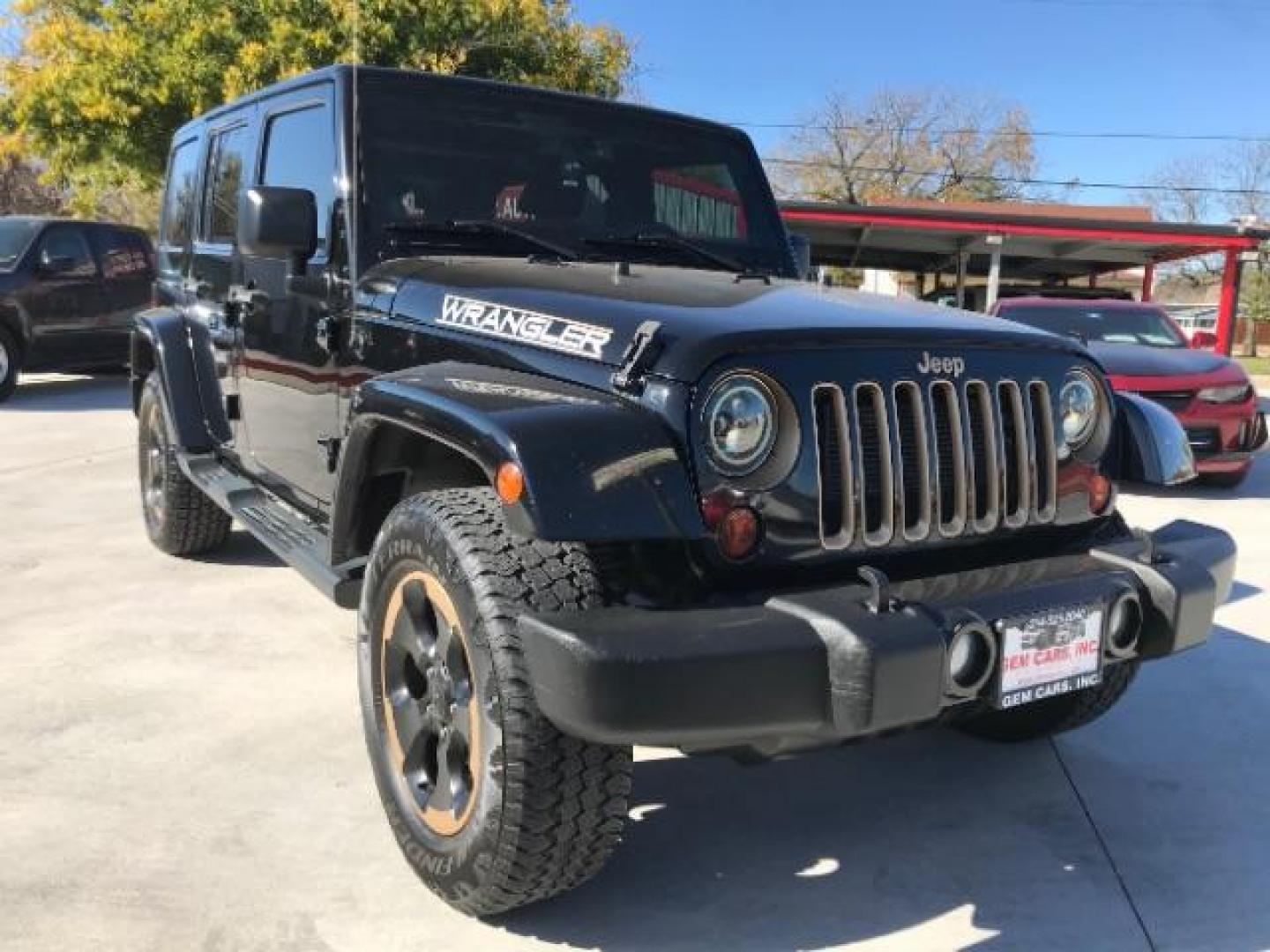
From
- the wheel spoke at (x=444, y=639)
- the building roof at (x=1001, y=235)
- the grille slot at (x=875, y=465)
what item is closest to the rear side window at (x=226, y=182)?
the wheel spoke at (x=444, y=639)

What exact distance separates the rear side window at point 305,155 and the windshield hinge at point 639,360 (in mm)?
1452

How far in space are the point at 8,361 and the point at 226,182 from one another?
7.84 m

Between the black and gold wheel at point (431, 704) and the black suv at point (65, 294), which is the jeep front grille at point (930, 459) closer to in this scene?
the black and gold wheel at point (431, 704)

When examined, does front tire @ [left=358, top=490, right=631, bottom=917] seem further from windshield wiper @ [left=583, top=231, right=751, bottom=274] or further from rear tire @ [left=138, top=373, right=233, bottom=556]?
rear tire @ [left=138, top=373, right=233, bottom=556]

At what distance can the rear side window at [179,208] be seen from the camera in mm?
5086

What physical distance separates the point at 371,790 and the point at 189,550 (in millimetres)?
2633

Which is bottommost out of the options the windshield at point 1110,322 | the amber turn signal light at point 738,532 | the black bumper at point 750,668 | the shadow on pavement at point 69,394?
the shadow on pavement at point 69,394

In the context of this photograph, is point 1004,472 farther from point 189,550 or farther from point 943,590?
point 189,550

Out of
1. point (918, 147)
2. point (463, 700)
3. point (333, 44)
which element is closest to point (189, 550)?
point (463, 700)

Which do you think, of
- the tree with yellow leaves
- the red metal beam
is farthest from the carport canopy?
the tree with yellow leaves

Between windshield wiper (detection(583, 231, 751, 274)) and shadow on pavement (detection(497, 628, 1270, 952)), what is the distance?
156 centimetres

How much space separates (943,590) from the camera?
2.30 metres

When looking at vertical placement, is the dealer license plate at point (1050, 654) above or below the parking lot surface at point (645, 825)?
above

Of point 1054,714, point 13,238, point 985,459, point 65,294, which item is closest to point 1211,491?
point 1054,714
